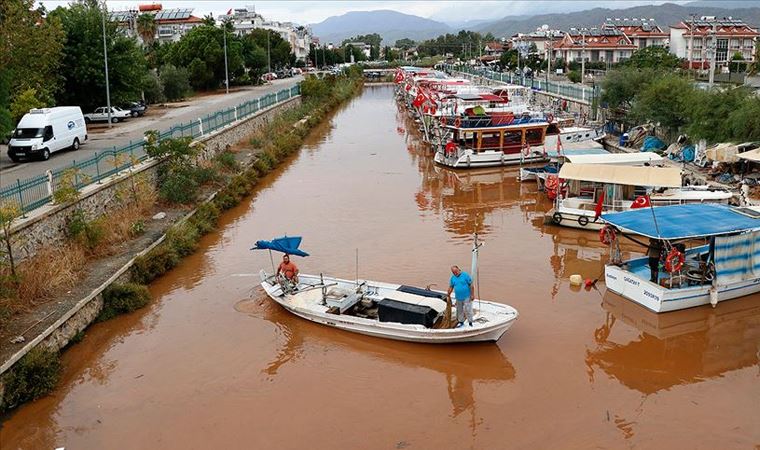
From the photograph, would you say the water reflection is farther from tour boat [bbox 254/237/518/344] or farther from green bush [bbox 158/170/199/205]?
green bush [bbox 158/170/199/205]

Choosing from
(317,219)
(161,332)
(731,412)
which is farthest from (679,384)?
(317,219)

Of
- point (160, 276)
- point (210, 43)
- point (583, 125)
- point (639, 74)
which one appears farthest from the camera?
point (210, 43)

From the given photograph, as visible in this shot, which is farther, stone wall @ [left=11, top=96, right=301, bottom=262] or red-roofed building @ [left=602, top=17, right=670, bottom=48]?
red-roofed building @ [left=602, top=17, right=670, bottom=48]

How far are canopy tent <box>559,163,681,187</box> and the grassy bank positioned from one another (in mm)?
11376

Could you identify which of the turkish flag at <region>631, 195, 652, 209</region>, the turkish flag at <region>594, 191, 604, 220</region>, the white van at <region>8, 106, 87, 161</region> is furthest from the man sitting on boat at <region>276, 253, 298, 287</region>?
the white van at <region>8, 106, 87, 161</region>

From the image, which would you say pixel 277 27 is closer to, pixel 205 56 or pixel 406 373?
pixel 205 56

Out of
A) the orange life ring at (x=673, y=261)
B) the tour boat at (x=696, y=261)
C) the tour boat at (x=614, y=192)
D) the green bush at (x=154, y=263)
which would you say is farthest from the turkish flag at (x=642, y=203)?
the green bush at (x=154, y=263)

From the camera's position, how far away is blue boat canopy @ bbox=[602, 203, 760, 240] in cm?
1363

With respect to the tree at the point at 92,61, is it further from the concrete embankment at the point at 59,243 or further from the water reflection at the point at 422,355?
the water reflection at the point at 422,355

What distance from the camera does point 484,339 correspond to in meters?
12.4

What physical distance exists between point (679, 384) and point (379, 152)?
89.5 feet

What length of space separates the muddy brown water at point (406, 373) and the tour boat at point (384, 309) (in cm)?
33

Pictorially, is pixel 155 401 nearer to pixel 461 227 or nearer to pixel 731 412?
pixel 731 412

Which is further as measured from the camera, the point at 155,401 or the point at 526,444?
the point at 155,401
